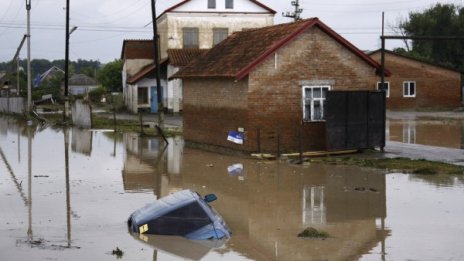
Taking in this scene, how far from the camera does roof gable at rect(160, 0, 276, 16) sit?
5562cm

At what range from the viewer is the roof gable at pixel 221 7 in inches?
2190

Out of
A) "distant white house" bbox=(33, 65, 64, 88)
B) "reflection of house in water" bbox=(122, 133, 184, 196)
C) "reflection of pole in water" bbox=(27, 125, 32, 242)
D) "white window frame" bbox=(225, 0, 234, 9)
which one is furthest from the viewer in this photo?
"distant white house" bbox=(33, 65, 64, 88)

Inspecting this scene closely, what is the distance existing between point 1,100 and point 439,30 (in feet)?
139

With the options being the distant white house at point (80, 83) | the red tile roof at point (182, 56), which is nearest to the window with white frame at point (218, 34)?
the red tile roof at point (182, 56)

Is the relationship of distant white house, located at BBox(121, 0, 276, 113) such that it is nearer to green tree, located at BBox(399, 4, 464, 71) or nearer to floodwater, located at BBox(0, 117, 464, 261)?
green tree, located at BBox(399, 4, 464, 71)

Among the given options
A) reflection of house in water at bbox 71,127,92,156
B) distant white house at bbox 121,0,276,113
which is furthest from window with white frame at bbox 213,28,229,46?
reflection of house in water at bbox 71,127,92,156

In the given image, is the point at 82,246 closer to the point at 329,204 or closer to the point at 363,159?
the point at 329,204

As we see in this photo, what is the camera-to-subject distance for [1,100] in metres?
67.9

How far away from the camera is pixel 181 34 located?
55.3 meters

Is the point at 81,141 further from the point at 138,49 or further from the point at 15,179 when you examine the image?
the point at 138,49

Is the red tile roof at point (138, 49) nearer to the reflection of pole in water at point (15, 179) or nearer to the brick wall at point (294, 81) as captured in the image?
the reflection of pole in water at point (15, 179)

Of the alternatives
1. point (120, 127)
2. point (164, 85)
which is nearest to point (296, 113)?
point (120, 127)

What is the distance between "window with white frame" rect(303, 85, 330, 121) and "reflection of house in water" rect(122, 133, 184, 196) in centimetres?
437

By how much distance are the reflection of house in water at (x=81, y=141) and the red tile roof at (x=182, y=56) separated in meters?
11.2
